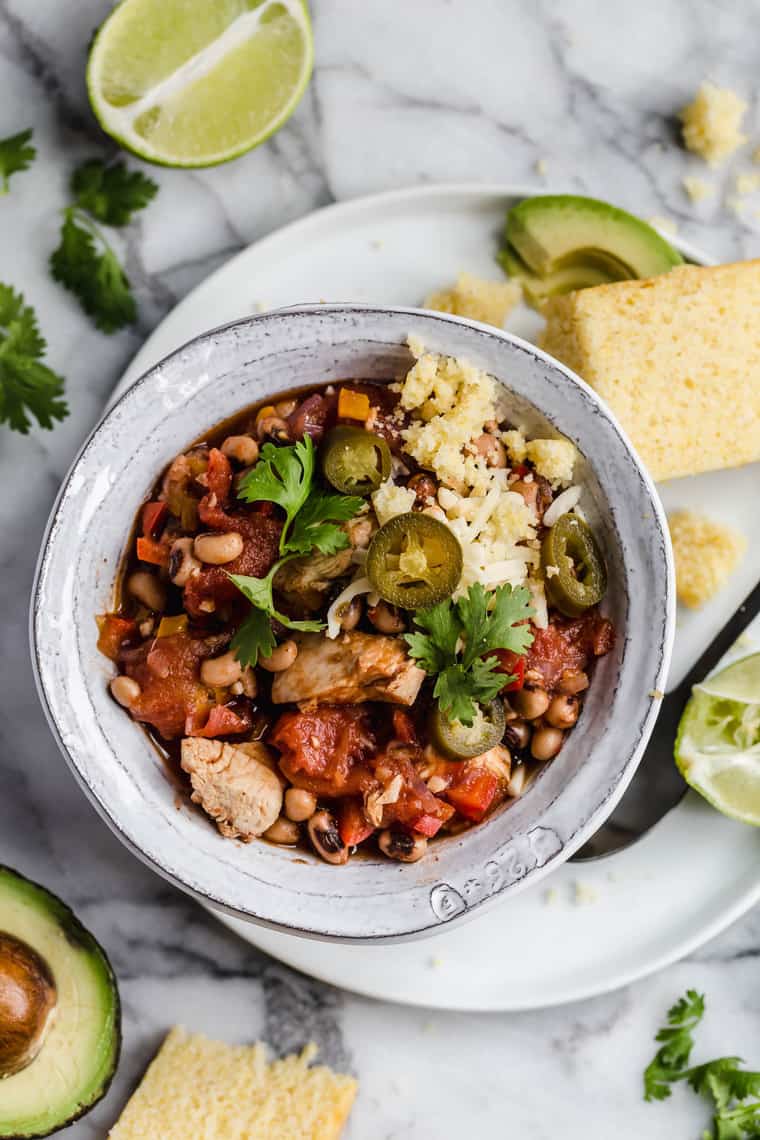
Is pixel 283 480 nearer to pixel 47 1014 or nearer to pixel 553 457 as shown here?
pixel 553 457

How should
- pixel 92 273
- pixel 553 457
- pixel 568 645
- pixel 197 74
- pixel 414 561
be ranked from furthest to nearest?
1. pixel 92 273
2. pixel 197 74
3. pixel 568 645
4. pixel 553 457
5. pixel 414 561

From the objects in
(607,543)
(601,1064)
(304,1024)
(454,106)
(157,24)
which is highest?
(157,24)

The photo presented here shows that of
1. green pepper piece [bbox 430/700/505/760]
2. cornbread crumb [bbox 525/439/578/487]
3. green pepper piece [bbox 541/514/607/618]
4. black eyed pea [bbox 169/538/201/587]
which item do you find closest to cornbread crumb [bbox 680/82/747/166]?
cornbread crumb [bbox 525/439/578/487]

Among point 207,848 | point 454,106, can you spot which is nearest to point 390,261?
point 454,106

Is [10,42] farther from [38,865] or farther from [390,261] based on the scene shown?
[38,865]

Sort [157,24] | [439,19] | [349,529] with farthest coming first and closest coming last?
[439,19], [157,24], [349,529]

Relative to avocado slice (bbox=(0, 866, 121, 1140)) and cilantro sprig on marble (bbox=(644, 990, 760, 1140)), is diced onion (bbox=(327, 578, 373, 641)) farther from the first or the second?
cilantro sprig on marble (bbox=(644, 990, 760, 1140))

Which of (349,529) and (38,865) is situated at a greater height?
(349,529)

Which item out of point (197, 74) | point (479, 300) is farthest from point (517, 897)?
point (197, 74)
